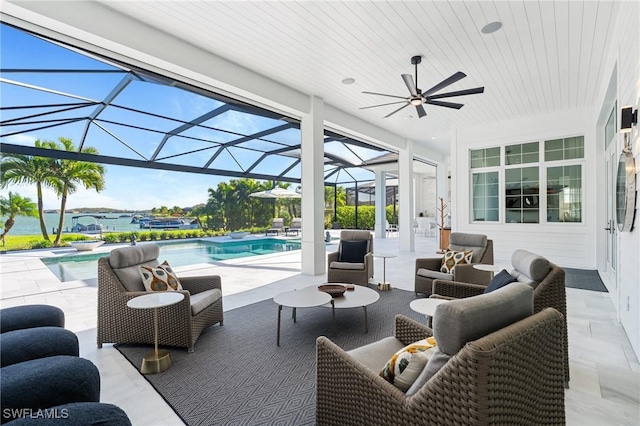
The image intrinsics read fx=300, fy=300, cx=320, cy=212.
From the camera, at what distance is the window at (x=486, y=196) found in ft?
25.1

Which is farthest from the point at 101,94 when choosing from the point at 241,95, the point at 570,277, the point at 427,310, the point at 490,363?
the point at 570,277

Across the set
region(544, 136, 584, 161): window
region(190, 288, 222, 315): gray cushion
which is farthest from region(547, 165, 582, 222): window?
region(190, 288, 222, 315): gray cushion

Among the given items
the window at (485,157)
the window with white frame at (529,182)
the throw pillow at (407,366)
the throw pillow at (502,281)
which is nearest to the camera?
the throw pillow at (407,366)

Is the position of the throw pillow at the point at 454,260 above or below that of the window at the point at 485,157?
below

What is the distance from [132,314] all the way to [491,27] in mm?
4947

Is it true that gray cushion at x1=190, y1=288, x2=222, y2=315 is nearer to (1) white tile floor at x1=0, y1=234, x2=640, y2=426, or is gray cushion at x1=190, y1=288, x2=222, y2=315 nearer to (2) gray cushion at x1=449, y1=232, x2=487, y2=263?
(1) white tile floor at x1=0, y1=234, x2=640, y2=426

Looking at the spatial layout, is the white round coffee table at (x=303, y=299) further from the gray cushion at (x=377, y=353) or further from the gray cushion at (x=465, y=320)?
the gray cushion at (x=465, y=320)

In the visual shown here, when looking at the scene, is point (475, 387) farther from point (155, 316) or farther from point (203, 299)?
point (203, 299)

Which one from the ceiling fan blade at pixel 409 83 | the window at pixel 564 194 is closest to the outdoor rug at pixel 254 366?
the ceiling fan blade at pixel 409 83

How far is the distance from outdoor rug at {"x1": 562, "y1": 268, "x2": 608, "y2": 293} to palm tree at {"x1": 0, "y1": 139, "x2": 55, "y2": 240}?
12216mm

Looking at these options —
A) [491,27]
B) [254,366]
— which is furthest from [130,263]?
[491,27]

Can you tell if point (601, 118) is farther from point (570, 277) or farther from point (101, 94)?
point (101, 94)

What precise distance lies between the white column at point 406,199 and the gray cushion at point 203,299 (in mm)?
6614

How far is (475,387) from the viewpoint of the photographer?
0.99 meters
